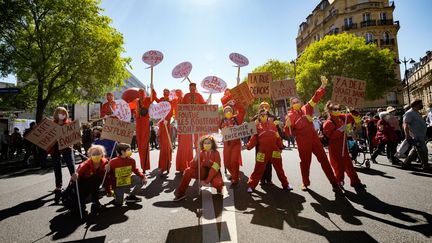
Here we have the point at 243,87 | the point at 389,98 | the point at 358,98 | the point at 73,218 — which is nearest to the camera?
the point at 73,218

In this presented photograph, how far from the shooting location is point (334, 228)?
314 cm

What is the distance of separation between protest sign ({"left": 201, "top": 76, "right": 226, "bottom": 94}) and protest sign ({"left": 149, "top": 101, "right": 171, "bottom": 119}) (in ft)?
4.07

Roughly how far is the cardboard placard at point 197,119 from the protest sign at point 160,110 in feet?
5.85

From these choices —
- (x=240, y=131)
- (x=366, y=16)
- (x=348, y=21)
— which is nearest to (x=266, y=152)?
(x=240, y=131)

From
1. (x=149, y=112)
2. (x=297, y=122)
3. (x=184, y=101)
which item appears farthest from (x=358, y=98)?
(x=149, y=112)

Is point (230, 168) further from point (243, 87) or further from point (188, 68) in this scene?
point (188, 68)

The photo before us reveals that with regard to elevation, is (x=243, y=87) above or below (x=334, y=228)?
above

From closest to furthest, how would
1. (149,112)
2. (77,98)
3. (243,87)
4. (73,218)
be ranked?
(73,218) → (243,87) → (149,112) → (77,98)

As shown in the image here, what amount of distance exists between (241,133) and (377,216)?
2521 millimetres

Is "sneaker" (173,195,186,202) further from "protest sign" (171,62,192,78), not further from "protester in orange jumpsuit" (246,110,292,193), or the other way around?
"protest sign" (171,62,192,78)

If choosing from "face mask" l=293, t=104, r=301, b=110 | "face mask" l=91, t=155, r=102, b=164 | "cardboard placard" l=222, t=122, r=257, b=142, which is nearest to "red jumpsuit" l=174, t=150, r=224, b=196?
"cardboard placard" l=222, t=122, r=257, b=142

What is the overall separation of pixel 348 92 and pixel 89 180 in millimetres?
5210

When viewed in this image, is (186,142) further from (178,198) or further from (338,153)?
(338,153)

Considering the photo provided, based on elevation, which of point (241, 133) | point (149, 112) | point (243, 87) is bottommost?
point (241, 133)
